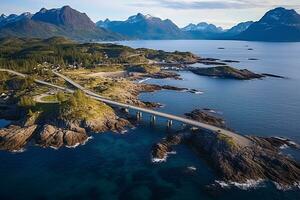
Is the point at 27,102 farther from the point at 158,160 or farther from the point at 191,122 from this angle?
the point at 191,122

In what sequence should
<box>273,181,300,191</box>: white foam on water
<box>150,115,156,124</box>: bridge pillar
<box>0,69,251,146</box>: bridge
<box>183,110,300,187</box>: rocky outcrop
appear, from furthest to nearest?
1. <box>150,115,156,124</box>: bridge pillar
2. <box>0,69,251,146</box>: bridge
3. <box>183,110,300,187</box>: rocky outcrop
4. <box>273,181,300,191</box>: white foam on water

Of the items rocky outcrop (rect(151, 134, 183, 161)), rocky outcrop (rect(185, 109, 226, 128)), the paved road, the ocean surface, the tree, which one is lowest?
the ocean surface

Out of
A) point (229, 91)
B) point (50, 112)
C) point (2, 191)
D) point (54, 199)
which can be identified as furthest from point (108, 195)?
point (229, 91)

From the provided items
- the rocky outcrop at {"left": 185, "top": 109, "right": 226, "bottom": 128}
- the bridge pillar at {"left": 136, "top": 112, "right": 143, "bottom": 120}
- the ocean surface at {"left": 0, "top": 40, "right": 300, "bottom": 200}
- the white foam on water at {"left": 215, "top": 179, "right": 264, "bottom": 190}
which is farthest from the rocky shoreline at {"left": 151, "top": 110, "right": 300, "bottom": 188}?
the bridge pillar at {"left": 136, "top": 112, "right": 143, "bottom": 120}

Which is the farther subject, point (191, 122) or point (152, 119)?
point (152, 119)

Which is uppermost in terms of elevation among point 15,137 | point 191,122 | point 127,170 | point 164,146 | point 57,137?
point 191,122

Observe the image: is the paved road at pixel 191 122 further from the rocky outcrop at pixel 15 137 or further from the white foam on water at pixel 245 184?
the rocky outcrop at pixel 15 137

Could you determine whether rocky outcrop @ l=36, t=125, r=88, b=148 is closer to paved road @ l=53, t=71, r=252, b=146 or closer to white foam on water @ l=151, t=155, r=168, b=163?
white foam on water @ l=151, t=155, r=168, b=163

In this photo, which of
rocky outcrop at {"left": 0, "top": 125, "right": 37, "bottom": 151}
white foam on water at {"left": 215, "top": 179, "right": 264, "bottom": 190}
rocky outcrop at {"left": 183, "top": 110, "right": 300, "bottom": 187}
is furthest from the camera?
rocky outcrop at {"left": 0, "top": 125, "right": 37, "bottom": 151}

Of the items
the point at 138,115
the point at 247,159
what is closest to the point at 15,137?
the point at 138,115

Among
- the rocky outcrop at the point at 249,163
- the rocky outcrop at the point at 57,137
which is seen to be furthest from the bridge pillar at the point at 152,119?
the rocky outcrop at the point at 249,163
